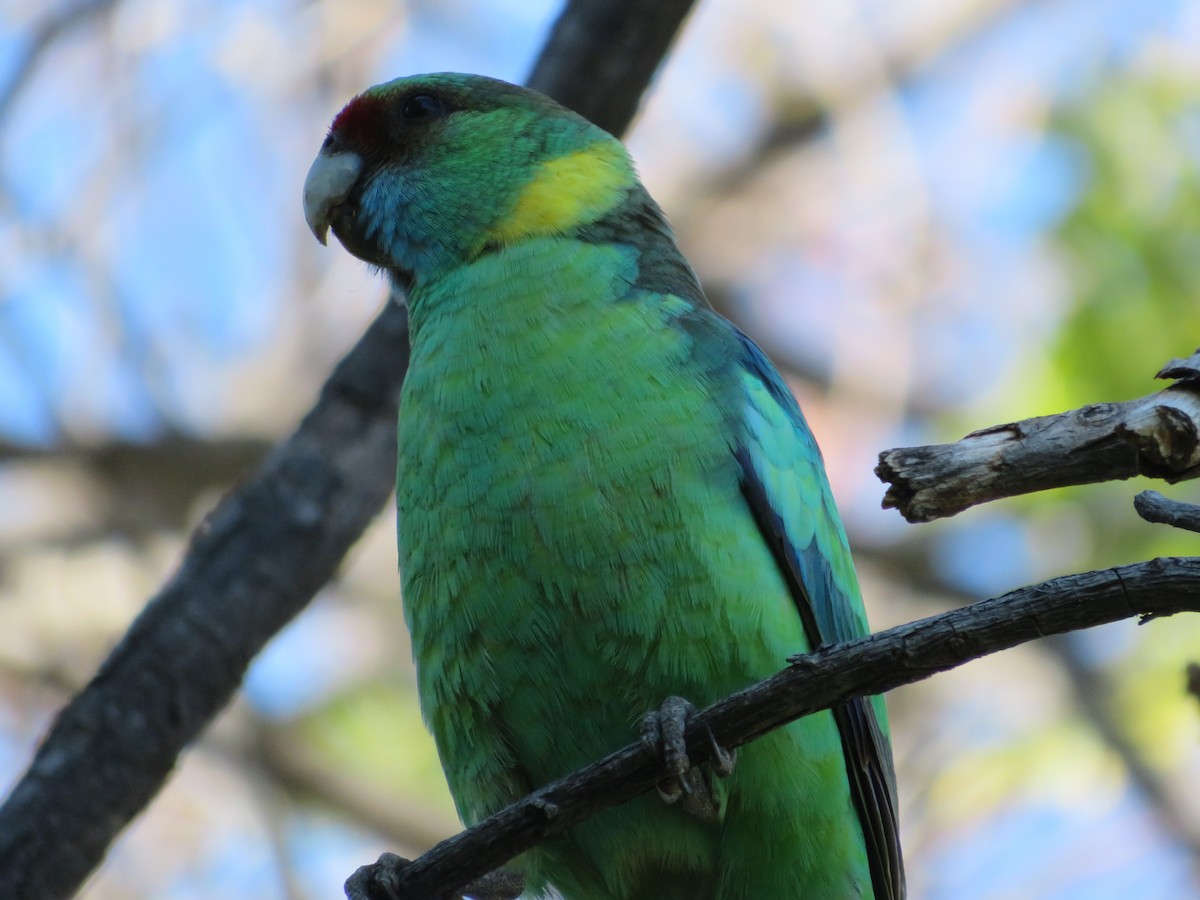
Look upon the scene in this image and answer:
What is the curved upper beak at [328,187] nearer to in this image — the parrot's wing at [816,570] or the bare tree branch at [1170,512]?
the parrot's wing at [816,570]

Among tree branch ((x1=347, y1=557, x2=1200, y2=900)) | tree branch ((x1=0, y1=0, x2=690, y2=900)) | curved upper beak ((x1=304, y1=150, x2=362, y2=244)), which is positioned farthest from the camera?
curved upper beak ((x1=304, y1=150, x2=362, y2=244))

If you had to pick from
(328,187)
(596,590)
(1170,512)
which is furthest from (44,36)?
(1170,512)

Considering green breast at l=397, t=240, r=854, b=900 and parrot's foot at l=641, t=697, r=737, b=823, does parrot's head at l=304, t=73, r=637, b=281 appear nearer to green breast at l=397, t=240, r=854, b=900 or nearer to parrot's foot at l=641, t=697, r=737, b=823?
green breast at l=397, t=240, r=854, b=900

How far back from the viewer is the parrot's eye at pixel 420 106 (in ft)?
14.1

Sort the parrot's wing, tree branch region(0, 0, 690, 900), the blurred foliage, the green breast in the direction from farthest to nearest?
the blurred foliage, tree branch region(0, 0, 690, 900), the parrot's wing, the green breast

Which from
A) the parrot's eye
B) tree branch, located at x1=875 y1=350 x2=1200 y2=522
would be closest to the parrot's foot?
tree branch, located at x1=875 y1=350 x2=1200 y2=522

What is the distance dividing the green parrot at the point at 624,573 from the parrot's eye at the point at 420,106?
0.89 m

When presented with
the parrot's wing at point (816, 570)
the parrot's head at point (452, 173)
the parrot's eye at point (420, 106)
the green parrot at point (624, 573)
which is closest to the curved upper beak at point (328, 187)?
the parrot's head at point (452, 173)

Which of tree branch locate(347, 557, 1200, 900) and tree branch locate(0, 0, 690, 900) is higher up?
tree branch locate(0, 0, 690, 900)

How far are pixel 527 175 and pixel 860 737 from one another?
1955 millimetres

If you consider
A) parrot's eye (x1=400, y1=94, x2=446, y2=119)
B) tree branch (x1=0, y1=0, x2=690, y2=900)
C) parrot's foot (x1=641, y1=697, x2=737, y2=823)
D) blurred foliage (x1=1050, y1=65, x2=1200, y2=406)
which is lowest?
parrot's foot (x1=641, y1=697, x2=737, y2=823)

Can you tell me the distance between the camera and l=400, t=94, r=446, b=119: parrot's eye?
4.30m

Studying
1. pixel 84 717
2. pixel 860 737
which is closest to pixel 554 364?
pixel 860 737

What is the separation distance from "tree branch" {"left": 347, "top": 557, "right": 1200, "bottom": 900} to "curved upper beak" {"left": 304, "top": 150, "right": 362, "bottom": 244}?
2.23 metres
